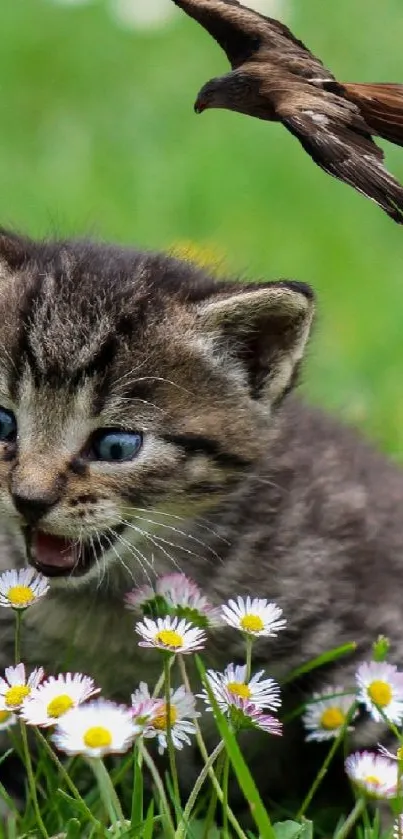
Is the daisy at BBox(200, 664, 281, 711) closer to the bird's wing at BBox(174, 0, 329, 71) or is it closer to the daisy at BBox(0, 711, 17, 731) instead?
the daisy at BBox(0, 711, 17, 731)

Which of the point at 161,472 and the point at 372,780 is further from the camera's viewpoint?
the point at 161,472

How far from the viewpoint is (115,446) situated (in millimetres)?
2518

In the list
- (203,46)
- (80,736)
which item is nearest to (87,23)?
(203,46)

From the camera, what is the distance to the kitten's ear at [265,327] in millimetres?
2510

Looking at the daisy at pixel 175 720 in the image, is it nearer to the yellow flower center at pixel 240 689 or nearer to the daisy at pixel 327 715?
the yellow flower center at pixel 240 689

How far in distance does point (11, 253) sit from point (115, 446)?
1.63ft

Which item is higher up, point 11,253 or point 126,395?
point 11,253

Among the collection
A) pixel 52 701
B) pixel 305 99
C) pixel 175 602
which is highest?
pixel 305 99

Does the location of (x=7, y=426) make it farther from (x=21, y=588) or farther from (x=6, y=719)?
(x=6, y=719)

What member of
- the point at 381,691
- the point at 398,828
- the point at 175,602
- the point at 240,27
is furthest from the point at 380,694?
the point at 240,27

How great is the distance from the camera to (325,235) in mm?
5797

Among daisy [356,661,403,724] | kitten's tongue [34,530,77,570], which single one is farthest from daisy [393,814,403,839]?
kitten's tongue [34,530,77,570]

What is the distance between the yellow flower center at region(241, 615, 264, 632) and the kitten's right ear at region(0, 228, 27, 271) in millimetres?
847

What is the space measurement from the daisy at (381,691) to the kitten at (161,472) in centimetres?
35
